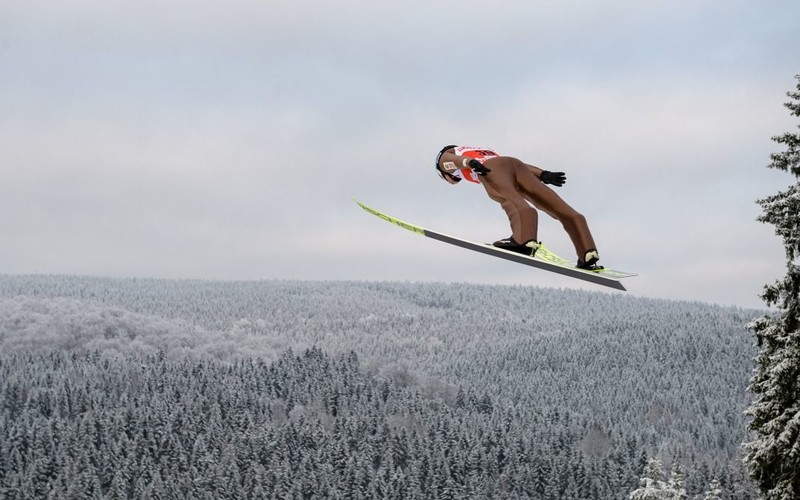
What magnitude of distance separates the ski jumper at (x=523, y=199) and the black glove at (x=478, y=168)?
9 cm

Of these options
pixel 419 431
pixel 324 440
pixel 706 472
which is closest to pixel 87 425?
pixel 324 440

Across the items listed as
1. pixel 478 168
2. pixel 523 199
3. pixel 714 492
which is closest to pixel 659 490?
pixel 714 492

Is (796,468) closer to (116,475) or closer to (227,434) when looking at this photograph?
(116,475)

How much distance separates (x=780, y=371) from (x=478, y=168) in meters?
12.2

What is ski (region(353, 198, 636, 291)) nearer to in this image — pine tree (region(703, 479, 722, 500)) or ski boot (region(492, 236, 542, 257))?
ski boot (region(492, 236, 542, 257))

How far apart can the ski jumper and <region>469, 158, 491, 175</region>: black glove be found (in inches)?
3.5

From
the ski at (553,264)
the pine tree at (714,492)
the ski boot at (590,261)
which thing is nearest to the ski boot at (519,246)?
the ski at (553,264)

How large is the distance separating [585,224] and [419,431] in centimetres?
18678

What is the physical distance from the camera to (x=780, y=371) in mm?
21828

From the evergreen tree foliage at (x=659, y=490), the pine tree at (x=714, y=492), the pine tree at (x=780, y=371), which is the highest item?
the pine tree at (x=780, y=371)

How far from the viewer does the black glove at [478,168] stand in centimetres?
1263

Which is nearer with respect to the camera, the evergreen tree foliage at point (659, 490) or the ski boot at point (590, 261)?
the ski boot at point (590, 261)

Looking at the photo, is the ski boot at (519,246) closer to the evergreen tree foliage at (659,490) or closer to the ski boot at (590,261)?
the ski boot at (590,261)

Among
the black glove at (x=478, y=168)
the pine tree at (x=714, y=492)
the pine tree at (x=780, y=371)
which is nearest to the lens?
the black glove at (x=478, y=168)
